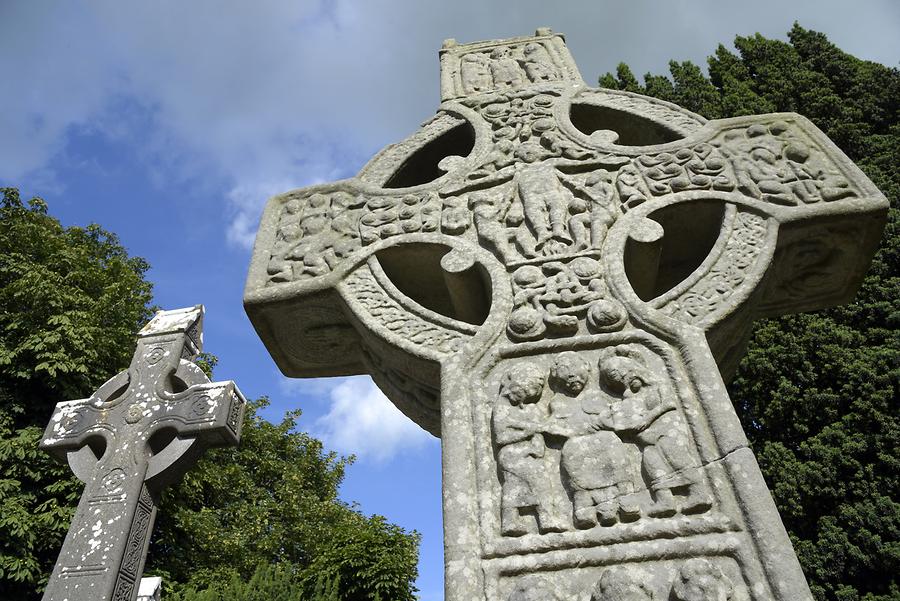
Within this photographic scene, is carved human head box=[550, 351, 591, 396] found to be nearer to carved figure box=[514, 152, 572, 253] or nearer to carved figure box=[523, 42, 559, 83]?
carved figure box=[514, 152, 572, 253]

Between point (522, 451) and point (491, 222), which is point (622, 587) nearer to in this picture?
point (522, 451)

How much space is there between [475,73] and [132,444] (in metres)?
3.52

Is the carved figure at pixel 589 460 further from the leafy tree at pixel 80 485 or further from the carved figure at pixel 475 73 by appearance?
the leafy tree at pixel 80 485

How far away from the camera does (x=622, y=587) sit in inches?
83.1

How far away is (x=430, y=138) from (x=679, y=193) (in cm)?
174

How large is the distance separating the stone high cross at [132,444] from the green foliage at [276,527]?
28.8 feet

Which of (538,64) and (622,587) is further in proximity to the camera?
(538,64)

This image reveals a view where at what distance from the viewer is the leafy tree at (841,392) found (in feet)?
27.3

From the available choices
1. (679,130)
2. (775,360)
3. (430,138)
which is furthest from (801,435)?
(430,138)

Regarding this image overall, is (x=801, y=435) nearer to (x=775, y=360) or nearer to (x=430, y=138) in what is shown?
(x=775, y=360)

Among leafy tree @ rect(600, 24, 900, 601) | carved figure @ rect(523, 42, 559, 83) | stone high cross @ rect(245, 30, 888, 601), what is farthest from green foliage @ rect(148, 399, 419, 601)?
Answer: carved figure @ rect(523, 42, 559, 83)

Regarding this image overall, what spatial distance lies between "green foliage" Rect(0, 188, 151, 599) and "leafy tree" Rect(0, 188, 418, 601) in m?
0.02

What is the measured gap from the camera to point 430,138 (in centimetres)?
440

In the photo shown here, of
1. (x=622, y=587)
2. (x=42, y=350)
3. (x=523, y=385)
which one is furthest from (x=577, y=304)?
(x=42, y=350)
